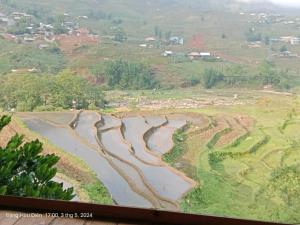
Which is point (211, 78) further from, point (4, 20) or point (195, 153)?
point (4, 20)

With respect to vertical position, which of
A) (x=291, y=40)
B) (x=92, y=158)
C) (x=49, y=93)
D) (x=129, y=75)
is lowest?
(x=92, y=158)

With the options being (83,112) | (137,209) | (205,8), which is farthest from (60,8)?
(137,209)

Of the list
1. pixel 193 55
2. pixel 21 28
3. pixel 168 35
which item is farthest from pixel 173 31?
pixel 21 28

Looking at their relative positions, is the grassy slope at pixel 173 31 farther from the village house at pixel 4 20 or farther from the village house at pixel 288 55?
the village house at pixel 4 20

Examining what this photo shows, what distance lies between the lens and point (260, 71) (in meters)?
2.18

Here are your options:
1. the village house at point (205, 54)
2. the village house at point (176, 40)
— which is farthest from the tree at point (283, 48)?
the village house at point (176, 40)

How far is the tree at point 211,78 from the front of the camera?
2.21 m

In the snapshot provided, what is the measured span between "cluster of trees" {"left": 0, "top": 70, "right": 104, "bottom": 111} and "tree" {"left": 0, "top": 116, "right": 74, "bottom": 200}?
31 cm

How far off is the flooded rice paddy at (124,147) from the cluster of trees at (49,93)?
0.18 feet

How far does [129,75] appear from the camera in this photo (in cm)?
226

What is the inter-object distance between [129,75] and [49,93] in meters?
0.44

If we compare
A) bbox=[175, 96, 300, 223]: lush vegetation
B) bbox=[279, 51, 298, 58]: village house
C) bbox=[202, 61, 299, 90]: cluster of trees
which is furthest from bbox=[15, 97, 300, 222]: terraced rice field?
bbox=[279, 51, 298, 58]: village house

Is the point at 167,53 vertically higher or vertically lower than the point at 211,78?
higher

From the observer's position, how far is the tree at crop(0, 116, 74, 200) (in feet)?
6.00
